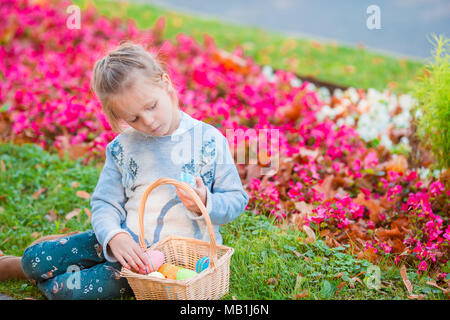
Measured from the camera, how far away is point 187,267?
89.3 inches

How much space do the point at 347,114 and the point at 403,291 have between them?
8.86 ft

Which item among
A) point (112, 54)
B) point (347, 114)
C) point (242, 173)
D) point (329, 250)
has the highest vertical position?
point (112, 54)

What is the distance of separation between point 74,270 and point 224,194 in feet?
2.74

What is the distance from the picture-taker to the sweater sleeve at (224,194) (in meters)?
2.10

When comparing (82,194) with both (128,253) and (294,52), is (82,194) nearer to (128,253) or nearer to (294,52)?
(128,253)

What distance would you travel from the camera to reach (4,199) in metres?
3.19

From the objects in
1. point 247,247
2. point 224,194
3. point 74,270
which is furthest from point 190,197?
point 74,270

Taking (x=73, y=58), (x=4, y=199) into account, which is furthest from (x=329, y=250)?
(x=73, y=58)

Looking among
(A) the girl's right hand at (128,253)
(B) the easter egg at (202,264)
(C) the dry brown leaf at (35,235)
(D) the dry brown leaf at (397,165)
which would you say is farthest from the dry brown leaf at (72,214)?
(D) the dry brown leaf at (397,165)

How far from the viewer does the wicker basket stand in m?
1.88

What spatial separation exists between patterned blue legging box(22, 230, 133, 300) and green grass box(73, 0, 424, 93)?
4661mm

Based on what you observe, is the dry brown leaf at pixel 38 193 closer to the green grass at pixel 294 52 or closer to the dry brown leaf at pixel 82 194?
the dry brown leaf at pixel 82 194

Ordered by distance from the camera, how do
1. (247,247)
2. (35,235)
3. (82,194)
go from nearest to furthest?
(247,247), (35,235), (82,194)
